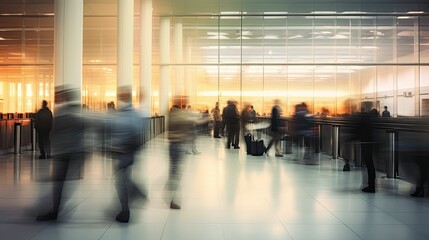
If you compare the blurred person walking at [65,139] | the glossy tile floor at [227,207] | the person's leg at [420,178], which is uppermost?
the blurred person walking at [65,139]

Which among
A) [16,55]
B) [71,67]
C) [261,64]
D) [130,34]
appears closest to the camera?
[71,67]

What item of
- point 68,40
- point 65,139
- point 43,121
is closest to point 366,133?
point 65,139

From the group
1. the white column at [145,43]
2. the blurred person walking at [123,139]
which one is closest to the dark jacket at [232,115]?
the white column at [145,43]

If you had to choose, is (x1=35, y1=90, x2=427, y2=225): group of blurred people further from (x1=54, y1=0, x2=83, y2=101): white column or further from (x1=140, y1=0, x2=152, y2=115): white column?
(x1=140, y1=0, x2=152, y2=115): white column

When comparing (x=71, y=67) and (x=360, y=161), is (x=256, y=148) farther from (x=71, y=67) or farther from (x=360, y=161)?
(x=71, y=67)

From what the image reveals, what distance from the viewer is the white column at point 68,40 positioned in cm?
1168

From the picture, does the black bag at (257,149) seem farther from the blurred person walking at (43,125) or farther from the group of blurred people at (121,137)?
the blurred person walking at (43,125)

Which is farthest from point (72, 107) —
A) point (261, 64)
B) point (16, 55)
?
point (16, 55)

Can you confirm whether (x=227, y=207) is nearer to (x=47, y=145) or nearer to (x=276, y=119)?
(x=276, y=119)

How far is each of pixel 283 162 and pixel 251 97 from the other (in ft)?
52.5

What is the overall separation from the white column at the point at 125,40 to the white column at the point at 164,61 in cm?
751

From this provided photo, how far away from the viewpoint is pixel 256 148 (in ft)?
45.3

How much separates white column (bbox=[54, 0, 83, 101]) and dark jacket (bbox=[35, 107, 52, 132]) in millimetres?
1029

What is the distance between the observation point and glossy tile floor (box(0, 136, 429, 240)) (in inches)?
191
